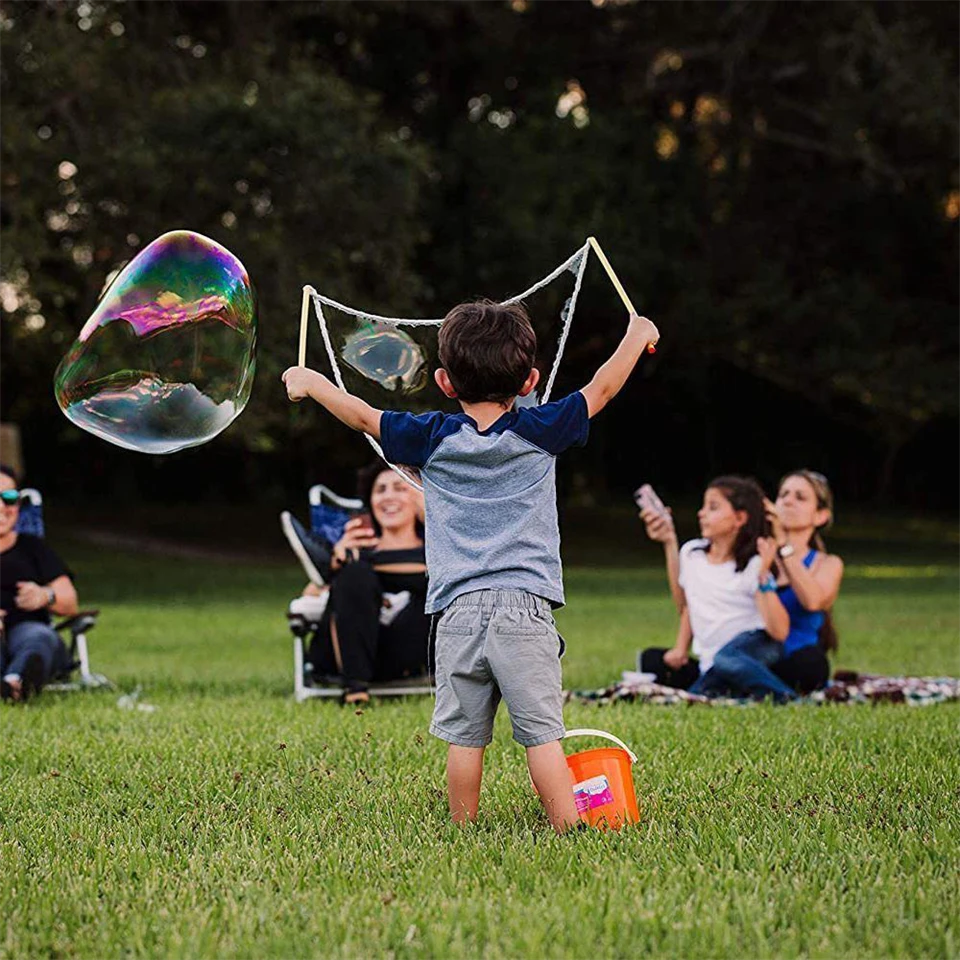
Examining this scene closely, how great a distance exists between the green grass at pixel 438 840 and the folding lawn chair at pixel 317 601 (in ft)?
1.06

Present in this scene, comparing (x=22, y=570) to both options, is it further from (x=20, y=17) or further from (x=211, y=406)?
(x=20, y=17)

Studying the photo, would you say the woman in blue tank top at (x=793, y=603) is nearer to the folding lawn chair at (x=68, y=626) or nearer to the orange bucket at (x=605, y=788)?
the orange bucket at (x=605, y=788)

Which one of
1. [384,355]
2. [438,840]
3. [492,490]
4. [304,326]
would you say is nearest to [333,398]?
[304,326]

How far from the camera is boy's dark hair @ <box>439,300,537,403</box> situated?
3904 millimetres

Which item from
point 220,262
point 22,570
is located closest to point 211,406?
point 220,262

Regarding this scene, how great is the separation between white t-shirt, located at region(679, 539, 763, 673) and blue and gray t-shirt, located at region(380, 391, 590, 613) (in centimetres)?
342

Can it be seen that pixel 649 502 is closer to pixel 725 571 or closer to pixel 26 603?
pixel 725 571

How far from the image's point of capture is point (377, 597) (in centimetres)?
727

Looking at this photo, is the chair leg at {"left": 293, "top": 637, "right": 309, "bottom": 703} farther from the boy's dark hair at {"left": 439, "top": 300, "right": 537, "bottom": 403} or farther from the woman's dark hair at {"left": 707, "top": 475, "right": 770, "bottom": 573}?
the boy's dark hair at {"left": 439, "top": 300, "right": 537, "bottom": 403}

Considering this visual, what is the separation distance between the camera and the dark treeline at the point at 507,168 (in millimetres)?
17750

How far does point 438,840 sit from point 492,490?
934mm

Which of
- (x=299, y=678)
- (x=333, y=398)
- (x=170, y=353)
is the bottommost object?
(x=299, y=678)

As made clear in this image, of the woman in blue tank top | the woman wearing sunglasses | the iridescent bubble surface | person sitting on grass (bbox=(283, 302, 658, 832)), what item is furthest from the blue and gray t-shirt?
the woman wearing sunglasses

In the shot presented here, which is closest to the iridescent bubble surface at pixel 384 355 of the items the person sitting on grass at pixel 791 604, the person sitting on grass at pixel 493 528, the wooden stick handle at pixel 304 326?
the wooden stick handle at pixel 304 326
